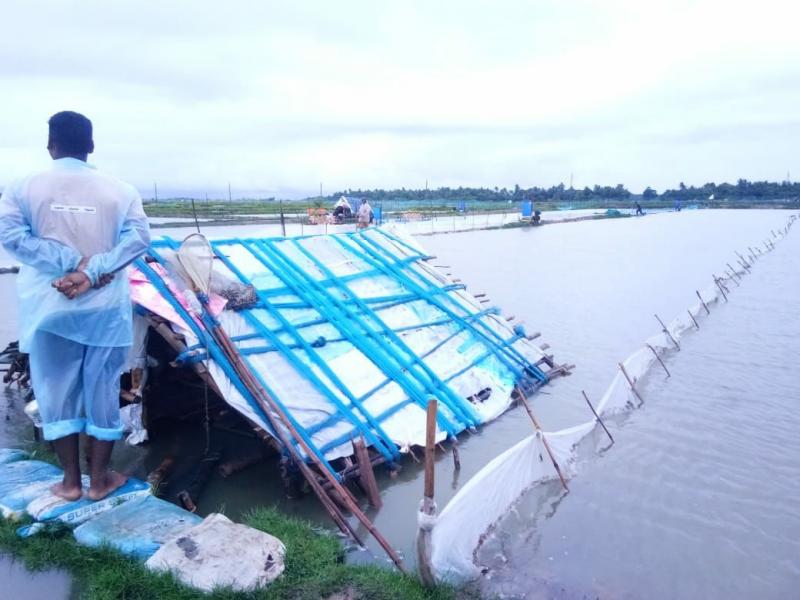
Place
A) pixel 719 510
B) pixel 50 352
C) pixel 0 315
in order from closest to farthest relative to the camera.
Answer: pixel 50 352, pixel 719 510, pixel 0 315

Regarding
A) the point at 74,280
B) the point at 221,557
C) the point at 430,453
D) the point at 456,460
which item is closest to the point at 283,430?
the point at 221,557

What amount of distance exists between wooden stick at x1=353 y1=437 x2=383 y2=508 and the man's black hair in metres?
2.93

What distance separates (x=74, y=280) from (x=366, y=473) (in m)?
2.68

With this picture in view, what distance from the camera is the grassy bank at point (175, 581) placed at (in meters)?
3.06

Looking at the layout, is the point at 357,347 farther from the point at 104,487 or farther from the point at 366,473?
the point at 104,487

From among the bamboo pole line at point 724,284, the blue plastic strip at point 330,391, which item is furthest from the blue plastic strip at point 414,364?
the bamboo pole line at point 724,284

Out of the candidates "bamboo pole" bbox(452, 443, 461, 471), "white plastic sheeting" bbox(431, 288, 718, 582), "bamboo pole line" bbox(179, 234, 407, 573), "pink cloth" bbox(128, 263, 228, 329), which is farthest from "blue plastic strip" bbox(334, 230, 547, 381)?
"bamboo pole line" bbox(179, 234, 407, 573)

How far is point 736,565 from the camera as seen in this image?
15.0ft

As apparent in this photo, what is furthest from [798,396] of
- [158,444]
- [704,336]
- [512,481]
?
[158,444]

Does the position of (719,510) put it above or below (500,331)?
below

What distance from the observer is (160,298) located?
16.2ft

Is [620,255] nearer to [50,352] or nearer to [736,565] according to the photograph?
[736,565]

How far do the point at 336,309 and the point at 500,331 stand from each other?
2.95 metres

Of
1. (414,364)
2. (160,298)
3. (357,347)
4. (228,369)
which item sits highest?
(160,298)
